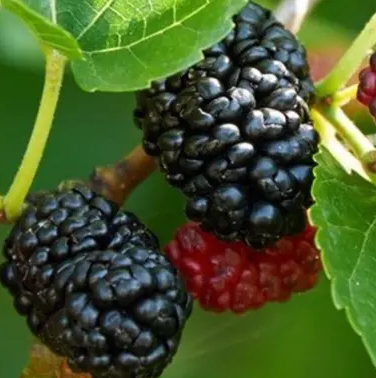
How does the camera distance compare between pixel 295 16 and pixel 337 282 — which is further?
pixel 295 16

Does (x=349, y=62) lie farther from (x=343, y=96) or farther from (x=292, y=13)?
(x=292, y=13)

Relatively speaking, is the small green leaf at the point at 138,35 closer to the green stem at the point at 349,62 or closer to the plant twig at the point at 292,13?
the green stem at the point at 349,62

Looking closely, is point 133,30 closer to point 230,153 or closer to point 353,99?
point 230,153

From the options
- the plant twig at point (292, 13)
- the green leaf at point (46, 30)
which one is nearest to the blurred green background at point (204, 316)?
the plant twig at point (292, 13)

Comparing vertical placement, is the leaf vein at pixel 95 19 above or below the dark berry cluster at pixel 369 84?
below

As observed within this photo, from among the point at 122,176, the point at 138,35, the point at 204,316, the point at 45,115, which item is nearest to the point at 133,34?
the point at 138,35

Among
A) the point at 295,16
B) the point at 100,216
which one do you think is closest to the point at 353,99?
the point at 295,16
